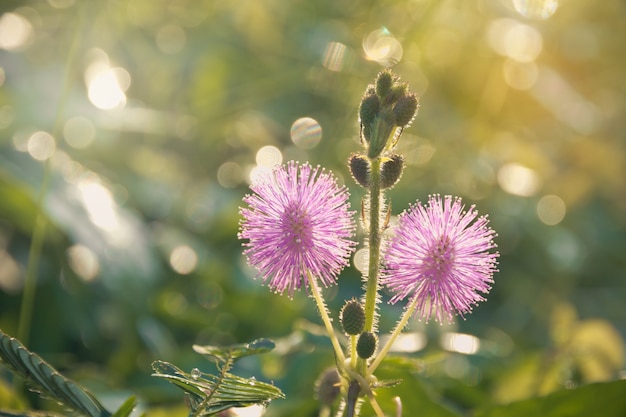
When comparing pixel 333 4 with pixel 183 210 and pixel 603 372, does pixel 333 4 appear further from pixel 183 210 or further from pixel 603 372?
pixel 603 372

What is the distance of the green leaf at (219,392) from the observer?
0.55 m

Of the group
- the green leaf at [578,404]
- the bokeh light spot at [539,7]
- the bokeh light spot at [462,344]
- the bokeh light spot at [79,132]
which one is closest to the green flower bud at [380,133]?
the green leaf at [578,404]

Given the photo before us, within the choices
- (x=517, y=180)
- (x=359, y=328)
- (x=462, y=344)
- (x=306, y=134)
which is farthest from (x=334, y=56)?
(x=359, y=328)

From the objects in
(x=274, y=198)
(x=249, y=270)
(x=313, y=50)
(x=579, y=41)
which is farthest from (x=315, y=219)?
(x=579, y=41)

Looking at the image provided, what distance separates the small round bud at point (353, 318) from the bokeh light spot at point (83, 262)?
88cm

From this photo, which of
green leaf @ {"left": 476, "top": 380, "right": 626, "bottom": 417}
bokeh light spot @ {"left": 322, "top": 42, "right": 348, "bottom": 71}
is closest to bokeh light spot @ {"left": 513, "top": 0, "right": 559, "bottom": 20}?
bokeh light spot @ {"left": 322, "top": 42, "right": 348, "bottom": 71}

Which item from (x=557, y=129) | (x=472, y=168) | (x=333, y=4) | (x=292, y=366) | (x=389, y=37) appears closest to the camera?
(x=292, y=366)

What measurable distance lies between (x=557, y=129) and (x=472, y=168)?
0.82 meters

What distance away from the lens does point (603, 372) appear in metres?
1.15

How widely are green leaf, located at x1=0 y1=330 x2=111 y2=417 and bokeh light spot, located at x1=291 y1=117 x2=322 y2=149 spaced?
128 cm

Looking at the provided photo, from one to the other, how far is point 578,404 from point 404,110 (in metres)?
0.38

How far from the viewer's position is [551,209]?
82.9 inches

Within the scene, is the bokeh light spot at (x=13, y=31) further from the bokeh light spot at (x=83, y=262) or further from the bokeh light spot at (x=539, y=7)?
the bokeh light spot at (x=539, y=7)

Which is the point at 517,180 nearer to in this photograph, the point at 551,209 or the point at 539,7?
the point at 551,209
